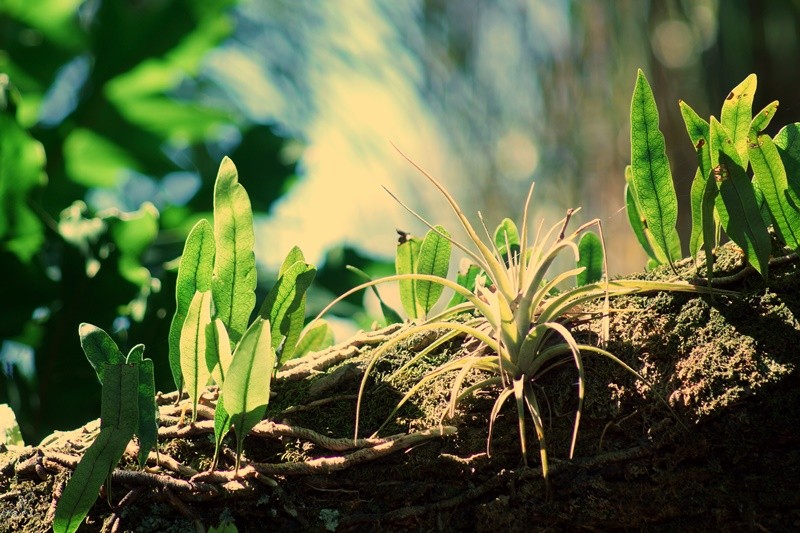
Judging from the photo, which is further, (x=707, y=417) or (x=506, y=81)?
(x=506, y=81)

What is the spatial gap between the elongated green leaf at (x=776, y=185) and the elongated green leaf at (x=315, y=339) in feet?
1.64

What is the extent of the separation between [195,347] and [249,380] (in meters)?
0.10

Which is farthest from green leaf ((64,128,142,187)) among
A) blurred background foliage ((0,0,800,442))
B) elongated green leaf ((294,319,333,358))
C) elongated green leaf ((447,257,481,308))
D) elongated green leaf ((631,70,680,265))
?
elongated green leaf ((631,70,680,265))

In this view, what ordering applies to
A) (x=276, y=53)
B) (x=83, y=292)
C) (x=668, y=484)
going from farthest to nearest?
(x=276, y=53)
(x=83, y=292)
(x=668, y=484)

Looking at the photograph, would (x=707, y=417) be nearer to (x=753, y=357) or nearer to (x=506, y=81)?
(x=753, y=357)

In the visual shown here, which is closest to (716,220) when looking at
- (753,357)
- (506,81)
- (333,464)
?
(753,357)

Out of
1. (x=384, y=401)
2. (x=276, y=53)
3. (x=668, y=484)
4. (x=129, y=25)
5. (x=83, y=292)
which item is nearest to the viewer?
(x=668, y=484)

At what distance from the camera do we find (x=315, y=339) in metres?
0.86

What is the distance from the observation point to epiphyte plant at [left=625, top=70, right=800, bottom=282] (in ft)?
1.79

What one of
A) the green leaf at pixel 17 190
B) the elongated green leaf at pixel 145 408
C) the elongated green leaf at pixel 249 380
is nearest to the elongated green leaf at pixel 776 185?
the elongated green leaf at pixel 249 380

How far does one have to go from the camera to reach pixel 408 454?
0.54 m

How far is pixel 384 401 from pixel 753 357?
0.28 m

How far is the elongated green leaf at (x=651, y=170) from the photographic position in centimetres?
57

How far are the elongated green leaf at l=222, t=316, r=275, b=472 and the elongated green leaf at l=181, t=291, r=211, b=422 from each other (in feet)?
0.22
